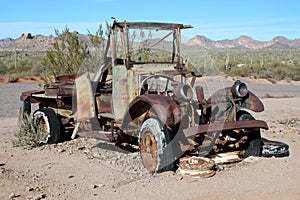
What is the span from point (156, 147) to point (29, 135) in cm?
389

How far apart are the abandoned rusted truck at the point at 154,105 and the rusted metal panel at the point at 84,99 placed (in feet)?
0.06

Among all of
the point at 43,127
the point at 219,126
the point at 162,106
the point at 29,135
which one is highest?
the point at 162,106

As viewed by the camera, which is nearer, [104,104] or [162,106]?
[162,106]

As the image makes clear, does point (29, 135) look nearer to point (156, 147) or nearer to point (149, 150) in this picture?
point (149, 150)

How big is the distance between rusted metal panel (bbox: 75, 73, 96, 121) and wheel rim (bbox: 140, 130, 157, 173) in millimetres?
1716

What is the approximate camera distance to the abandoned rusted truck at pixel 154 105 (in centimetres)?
650

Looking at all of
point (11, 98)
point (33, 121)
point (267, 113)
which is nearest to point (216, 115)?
point (33, 121)

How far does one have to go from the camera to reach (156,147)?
6.43m

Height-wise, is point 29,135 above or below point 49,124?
below

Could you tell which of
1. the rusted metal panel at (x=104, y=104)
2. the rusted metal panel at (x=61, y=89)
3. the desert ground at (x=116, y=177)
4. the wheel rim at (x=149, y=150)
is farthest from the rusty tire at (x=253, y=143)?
the rusted metal panel at (x=61, y=89)

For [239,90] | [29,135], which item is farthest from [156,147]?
[29,135]

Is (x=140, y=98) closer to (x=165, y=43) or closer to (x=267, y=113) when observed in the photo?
(x=165, y=43)

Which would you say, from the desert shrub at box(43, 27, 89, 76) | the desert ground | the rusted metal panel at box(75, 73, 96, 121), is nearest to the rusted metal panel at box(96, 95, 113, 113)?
the rusted metal panel at box(75, 73, 96, 121)

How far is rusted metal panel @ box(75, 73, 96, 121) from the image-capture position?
814 cm
